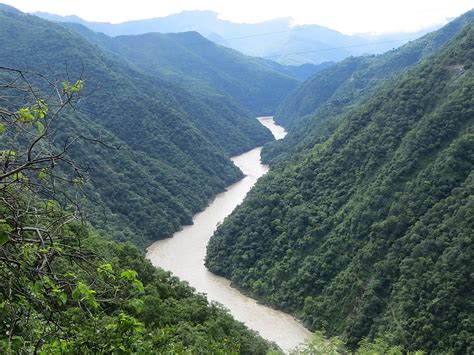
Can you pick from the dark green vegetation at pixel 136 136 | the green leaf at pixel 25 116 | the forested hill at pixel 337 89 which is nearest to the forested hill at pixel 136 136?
the dark green vegetation at pixel 136 136

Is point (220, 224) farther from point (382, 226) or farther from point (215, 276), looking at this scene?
point (382, 226)

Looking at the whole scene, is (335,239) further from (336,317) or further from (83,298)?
(83,298)

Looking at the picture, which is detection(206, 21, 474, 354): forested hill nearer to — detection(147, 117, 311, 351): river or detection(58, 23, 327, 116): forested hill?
detection(147, 117, 311, 351): river

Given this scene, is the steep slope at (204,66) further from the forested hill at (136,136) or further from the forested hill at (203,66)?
the forested hill at (136,136)

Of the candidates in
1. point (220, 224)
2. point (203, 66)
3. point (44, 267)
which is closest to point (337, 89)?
point (203, 66)

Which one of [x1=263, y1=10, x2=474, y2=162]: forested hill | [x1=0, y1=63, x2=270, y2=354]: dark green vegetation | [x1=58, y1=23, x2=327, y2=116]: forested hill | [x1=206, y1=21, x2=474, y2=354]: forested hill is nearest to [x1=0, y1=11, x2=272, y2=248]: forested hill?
[x1=206, y1=21, x2=474, y2=354]: forested hill

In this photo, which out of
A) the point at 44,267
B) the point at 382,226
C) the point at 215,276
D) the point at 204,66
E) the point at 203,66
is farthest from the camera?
the point at 204,66

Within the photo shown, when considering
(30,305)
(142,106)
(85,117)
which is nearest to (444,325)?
(30,305)
